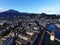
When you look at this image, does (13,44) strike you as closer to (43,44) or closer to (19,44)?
(19,44)

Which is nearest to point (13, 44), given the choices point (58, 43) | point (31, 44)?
point (31, 44)

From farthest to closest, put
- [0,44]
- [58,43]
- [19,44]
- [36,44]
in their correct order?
[58,43], [36,44], [19,44], [0,44]

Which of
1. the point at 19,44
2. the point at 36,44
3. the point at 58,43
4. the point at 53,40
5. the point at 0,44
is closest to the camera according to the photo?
the point at 0,44

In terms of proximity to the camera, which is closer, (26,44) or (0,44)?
(0,44)

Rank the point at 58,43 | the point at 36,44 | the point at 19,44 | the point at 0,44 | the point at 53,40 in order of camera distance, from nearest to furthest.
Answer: the point at 0,44, the point at 19,44, the point at 36,44, the point at 58,43, the point at 53,40

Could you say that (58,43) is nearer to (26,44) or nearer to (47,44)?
(47,44)

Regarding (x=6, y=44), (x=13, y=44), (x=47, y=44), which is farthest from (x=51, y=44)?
(x=6, y=44)

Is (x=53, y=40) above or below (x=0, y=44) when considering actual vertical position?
below

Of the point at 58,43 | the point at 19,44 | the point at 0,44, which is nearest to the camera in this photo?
the point at 0,44

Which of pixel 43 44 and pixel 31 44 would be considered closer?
pixel 31 44
